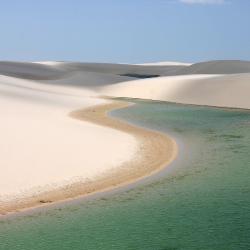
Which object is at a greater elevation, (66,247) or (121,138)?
(121,138)

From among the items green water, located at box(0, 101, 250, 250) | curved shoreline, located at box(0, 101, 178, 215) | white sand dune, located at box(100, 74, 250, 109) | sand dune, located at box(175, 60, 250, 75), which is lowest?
green water, located at box(0, 101, 250, 250)

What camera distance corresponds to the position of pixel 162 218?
31.0 ft

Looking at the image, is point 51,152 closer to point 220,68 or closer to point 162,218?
point 162,218

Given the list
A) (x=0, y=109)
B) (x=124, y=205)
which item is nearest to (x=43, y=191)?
(x=124, y=205)

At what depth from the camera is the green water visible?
27.0 feet

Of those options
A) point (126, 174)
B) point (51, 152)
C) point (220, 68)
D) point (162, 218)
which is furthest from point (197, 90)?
point (162, 218)

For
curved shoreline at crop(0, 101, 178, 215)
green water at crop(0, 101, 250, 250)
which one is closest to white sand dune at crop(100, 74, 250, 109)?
curved shoreline at crop(0, 101, 178, 215)

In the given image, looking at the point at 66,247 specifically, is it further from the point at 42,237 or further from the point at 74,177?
the point at 74,177

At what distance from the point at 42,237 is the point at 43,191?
2827 millimetres

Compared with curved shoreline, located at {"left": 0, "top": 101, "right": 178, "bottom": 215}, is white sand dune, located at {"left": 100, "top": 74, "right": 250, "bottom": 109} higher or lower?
higher

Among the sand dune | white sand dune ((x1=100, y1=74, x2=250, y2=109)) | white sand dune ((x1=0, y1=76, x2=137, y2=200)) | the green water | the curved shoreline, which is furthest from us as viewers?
the sand dune

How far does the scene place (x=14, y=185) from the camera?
11.5 meters

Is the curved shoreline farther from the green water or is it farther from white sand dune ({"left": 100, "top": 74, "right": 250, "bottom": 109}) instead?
white sand dune ({"left": 100, "top": 74, "right": 250, "bottom": 109})

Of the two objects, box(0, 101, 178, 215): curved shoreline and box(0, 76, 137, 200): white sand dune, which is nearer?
box(0, 101, 178, 215): curved shoreline
